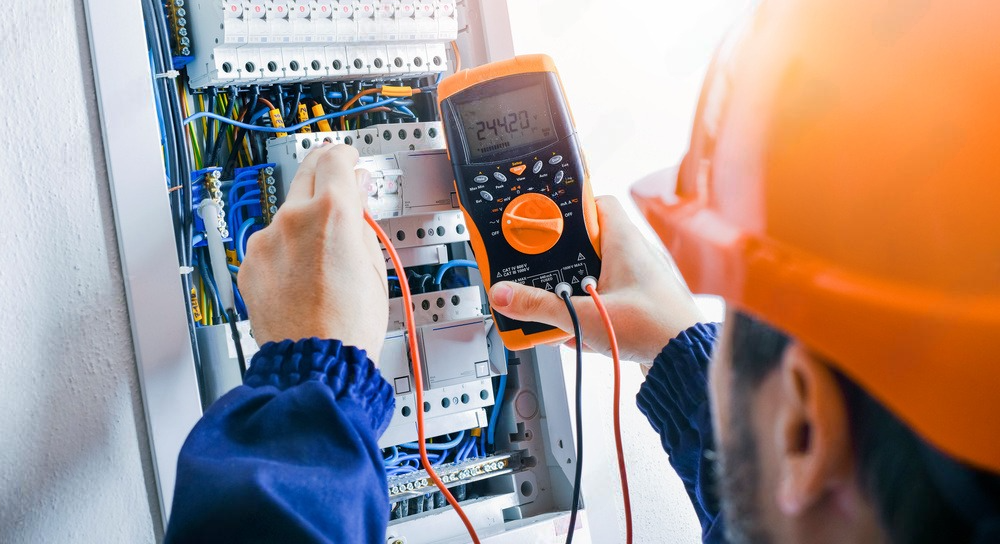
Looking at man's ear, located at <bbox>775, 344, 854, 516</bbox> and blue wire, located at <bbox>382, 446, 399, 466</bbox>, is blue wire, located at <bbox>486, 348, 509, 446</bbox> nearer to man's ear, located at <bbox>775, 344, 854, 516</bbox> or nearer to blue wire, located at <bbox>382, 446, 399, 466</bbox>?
blue wire, located at <bbox>382, 446, 399, 466</bbox>

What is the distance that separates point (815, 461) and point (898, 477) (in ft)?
0.12

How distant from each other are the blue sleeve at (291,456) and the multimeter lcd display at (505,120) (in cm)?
43

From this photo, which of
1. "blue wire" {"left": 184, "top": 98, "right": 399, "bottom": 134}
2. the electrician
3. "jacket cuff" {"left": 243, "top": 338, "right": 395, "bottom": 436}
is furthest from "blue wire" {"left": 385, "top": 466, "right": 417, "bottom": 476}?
the electrician

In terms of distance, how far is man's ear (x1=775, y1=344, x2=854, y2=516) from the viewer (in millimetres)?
399

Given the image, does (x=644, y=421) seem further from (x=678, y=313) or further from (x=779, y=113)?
(x=779, y=113)

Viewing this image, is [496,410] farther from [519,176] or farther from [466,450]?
[519,176]

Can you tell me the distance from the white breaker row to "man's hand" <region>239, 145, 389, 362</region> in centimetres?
21

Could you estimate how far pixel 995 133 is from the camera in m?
0.37

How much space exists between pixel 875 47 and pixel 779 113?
53 millimetres

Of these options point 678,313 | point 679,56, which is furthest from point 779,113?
point 679,56

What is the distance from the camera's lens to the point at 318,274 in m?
0.88

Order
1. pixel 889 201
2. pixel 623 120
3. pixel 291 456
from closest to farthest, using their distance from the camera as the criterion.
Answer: pixel 889 201, pixel 291 456, pixel 623 120

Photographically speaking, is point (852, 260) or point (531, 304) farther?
point (531, 304)

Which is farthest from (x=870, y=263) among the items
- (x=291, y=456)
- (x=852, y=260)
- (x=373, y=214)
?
(x=373, y=214)
